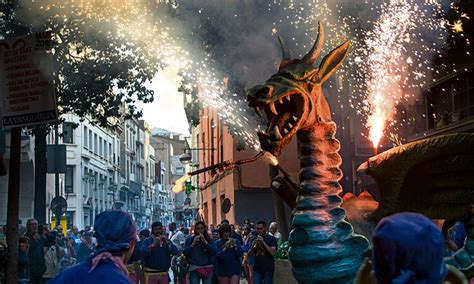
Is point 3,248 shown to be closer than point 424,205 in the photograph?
No

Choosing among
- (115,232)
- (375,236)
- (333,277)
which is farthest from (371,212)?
(375,236)

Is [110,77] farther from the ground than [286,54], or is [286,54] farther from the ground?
[110,77]

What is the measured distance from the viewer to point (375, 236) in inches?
89.6

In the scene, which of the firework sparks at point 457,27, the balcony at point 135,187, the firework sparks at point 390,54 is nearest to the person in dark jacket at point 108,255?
the firework sparks at point 390,54

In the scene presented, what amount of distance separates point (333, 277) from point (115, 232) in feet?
6.45

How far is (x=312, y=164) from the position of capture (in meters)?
5.48

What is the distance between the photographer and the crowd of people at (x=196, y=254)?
87.1 inches

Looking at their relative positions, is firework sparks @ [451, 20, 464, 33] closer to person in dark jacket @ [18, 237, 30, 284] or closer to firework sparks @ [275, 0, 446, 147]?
firework sparks @ [275, 0, 446, 147]

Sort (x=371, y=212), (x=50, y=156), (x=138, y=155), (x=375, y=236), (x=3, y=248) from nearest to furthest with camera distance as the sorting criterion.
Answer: (x=375, y=236), (x=371, y=212), (x=3, y=248), (x=50, y=156), (x=138, y=155)

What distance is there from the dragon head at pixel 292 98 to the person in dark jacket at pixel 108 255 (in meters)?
1.97

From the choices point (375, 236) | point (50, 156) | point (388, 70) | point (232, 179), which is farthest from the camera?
point (232, 179)

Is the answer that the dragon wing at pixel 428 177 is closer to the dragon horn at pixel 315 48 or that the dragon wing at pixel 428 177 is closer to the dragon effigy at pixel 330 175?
the dragon effigy at pixel 330 175

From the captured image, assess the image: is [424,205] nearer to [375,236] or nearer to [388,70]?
[375,236]

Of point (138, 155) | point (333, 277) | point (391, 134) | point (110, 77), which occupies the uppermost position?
point (138, 155)
